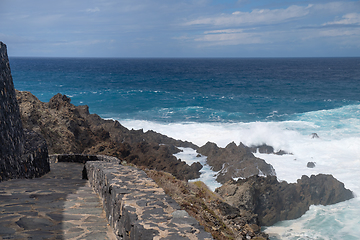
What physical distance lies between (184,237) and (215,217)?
6.29 m

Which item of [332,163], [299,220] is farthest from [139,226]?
[332,163]

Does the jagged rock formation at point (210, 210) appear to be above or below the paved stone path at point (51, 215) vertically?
below

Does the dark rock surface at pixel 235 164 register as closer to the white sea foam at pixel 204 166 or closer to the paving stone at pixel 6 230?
the white sea foam at pixel 204 166

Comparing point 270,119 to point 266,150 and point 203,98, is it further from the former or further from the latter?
point 203,98

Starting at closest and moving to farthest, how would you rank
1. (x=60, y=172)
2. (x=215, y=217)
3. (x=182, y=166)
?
(x=215, y=217) → (x=60, y=172) → (x=182, y=166)

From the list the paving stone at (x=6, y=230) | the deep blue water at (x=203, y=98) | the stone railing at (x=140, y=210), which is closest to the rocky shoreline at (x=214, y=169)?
the stone railing at (x=140, y=210)

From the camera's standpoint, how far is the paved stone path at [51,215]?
361 cm

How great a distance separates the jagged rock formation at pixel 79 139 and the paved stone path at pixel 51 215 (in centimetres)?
1188


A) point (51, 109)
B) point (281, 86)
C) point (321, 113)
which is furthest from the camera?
point (281, 86)

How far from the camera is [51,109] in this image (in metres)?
20.5

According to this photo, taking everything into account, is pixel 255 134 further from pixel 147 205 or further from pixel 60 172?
pixel 147 205

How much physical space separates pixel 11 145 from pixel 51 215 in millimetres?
4539

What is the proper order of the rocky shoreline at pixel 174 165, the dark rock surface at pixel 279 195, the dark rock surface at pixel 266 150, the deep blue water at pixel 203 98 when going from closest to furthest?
the rocky shoreline at pixel 174 165 < the dark rock surface at pixel 279 195 < the dark rock surface at pixel 266 150 < the deep blue water at pixel 203 98

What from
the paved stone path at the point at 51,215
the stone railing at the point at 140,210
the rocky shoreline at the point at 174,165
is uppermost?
the stone railing at the point at 140,210
